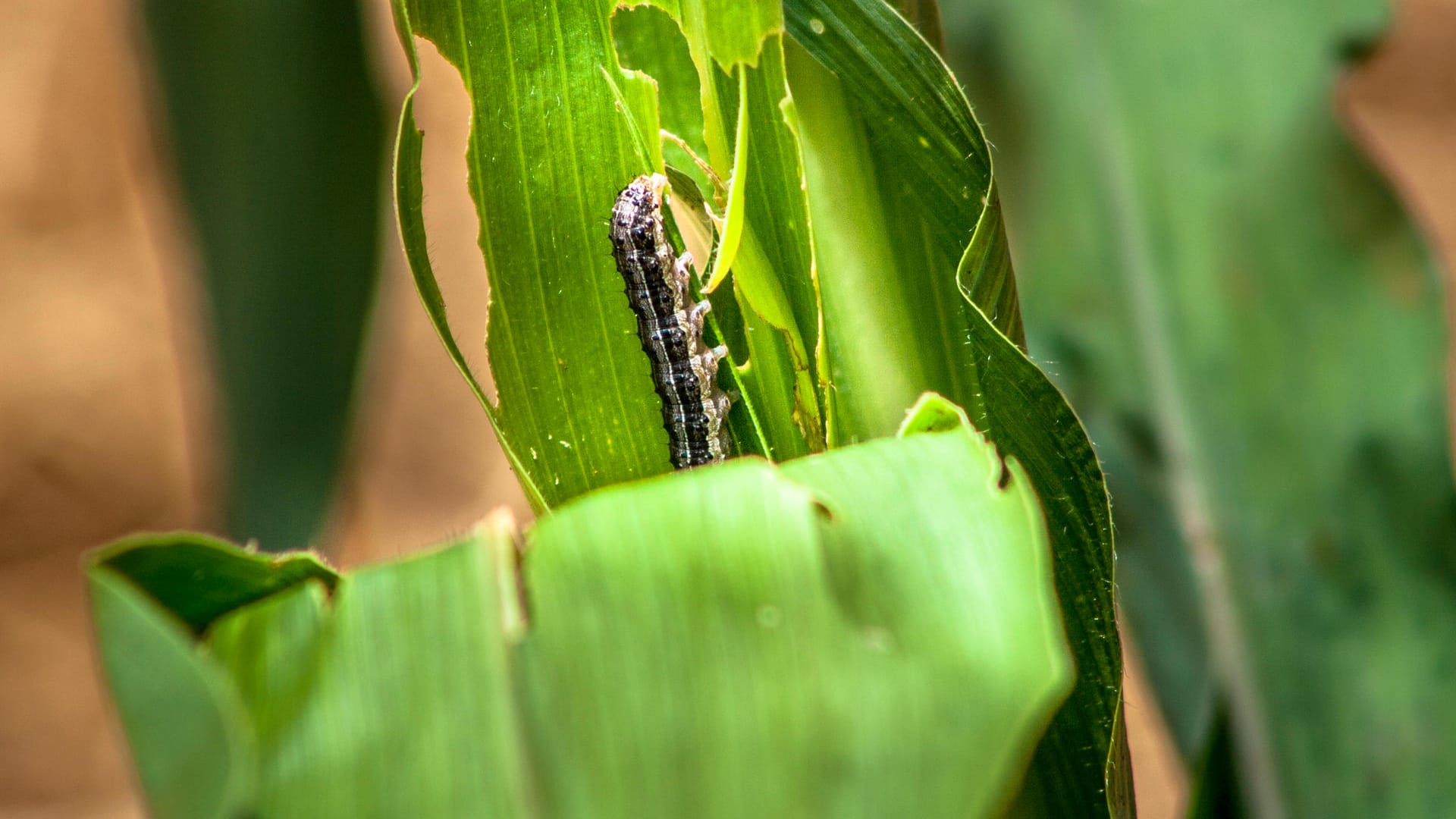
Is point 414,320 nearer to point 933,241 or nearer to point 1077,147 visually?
point 1077,147

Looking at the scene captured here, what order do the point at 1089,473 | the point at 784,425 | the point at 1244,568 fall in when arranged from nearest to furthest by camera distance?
the point at 1089,473, the point at 784,425, the point at 1244,568

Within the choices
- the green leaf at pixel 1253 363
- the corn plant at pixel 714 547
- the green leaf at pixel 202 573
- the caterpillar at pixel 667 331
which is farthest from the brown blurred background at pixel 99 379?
the green leaf at pixel 202 573

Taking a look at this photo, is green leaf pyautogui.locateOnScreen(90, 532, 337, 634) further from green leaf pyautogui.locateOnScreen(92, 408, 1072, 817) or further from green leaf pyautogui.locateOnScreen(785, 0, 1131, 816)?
green leaf pyautogui.locateOnScreen(785, 0, 1131, 816)

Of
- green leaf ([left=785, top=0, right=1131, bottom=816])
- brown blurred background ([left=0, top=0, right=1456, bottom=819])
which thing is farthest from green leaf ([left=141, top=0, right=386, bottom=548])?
brown blurred background ([left=0, top=0, right=1456, bottom=819])

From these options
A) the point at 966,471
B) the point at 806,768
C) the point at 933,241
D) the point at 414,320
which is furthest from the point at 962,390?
the point at 414,320

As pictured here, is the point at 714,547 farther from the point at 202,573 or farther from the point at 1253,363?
the point at 1253,363

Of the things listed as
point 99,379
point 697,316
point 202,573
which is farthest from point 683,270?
point 99,379
